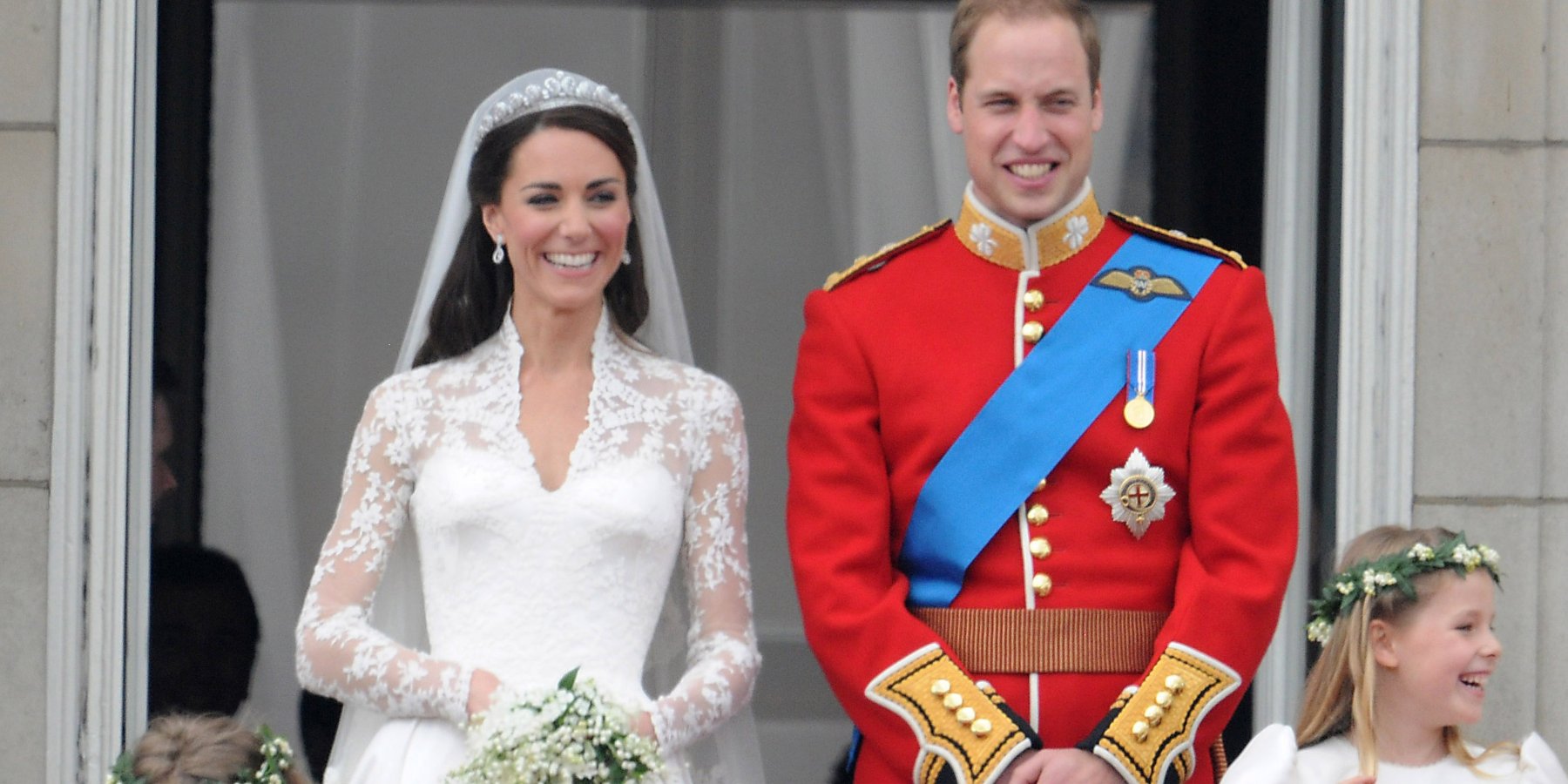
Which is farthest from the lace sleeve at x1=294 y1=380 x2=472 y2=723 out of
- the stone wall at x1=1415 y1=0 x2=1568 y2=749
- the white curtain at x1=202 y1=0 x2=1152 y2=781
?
the stone wall at x1=1415 y1=0 x2=1568 y2=749

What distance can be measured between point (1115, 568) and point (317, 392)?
85.1 inches

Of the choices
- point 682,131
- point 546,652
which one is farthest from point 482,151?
point 682,131

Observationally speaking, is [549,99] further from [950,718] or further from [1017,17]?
[950,718]

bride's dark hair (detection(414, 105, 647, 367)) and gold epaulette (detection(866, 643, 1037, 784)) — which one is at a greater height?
bride's dark hair (detection(414, 105, 647, 367))

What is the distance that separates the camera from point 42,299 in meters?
4.55

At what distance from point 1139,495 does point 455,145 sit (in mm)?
2120

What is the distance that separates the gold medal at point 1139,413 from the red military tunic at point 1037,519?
0.05 ft

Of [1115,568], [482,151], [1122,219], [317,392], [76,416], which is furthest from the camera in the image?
[317,392]

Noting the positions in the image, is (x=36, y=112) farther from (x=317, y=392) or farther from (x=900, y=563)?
(x=900, y=563)

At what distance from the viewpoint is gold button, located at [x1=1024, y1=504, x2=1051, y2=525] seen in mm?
3307

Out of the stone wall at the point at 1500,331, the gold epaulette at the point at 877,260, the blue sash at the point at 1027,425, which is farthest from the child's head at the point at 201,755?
the stone wall at the point at 1500,331

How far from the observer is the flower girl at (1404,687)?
3.56 meters

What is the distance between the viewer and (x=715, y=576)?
3.69 meters

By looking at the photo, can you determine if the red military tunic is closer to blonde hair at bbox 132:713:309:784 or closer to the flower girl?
the flower girl
